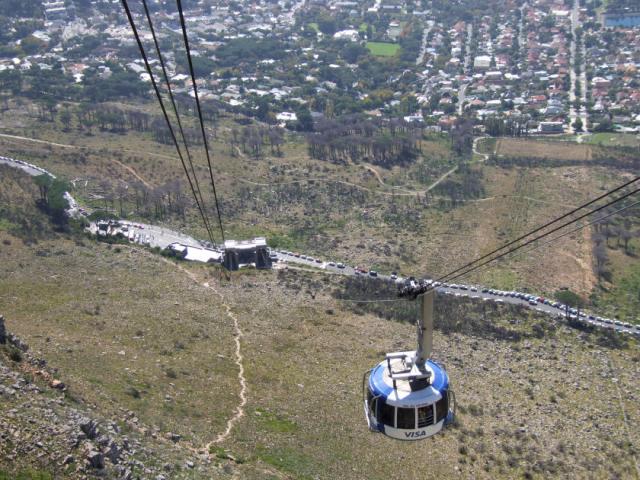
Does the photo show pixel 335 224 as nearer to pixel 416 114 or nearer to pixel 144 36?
pixel 416 114

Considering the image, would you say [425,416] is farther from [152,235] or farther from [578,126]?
[578,126]

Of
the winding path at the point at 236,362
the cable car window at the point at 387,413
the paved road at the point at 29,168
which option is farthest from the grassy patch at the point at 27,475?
the paved road at the point at 29,168

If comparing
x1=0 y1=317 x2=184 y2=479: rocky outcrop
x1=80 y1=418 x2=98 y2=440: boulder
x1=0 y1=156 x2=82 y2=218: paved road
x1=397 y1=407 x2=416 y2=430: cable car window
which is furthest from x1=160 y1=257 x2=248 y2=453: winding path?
x1=0 y1=156 x2=82 y2=218: paved road

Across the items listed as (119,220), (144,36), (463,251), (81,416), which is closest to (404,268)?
(463,251)

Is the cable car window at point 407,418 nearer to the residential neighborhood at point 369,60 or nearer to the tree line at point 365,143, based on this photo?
the tree line at point 365,143

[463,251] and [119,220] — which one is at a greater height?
[119,220]

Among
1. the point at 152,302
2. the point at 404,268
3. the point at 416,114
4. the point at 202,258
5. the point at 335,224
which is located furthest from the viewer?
the point at 416,114

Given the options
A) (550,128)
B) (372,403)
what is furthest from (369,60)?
(372,403)
